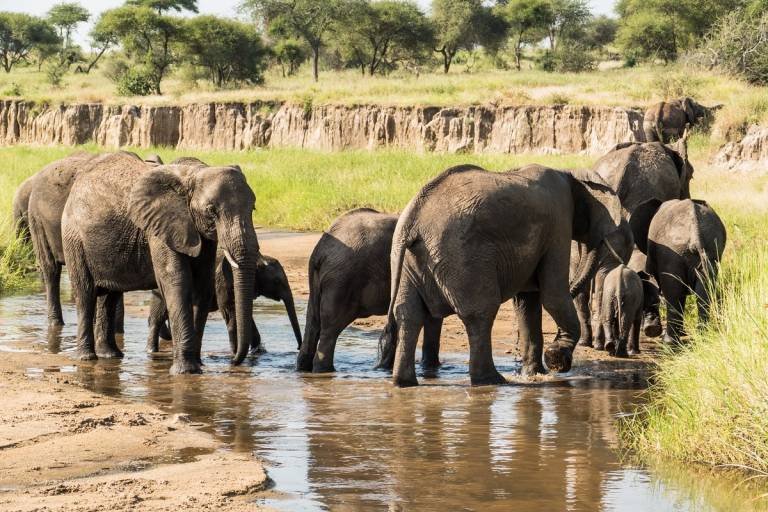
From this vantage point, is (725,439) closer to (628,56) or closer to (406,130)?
(406,130)

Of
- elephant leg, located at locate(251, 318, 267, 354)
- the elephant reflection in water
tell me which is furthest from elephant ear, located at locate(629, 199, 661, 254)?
elephant leg, located at locate(251, 318, 267, 354)

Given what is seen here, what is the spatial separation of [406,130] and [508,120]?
3949mm

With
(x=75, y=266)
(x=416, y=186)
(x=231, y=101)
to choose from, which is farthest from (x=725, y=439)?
(x=231, y=101)

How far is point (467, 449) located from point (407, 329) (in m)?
1.92

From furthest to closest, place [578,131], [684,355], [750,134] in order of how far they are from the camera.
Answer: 1. [578,131]
2. [750,134]
3. [684,355]

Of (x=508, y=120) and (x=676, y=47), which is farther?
(x=676, y=47)

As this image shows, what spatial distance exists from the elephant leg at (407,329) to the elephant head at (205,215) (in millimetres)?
1231

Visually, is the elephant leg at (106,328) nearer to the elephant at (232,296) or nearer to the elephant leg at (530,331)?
the elephant at (232,296)

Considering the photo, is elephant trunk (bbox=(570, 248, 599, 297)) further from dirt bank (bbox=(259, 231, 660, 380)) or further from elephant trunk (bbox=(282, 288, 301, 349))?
elephant trunk (bbox=(282, 288, 301, 349))

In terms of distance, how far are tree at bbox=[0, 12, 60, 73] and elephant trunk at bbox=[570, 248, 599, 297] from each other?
69.7 m

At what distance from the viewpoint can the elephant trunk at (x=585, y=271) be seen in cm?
975

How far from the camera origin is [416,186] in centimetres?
2134

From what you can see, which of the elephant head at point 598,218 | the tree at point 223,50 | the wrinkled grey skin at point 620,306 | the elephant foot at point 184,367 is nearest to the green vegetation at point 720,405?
the elephant head at point 598,218

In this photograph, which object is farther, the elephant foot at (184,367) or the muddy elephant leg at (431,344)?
the muddy elephant leg at (431,344)
